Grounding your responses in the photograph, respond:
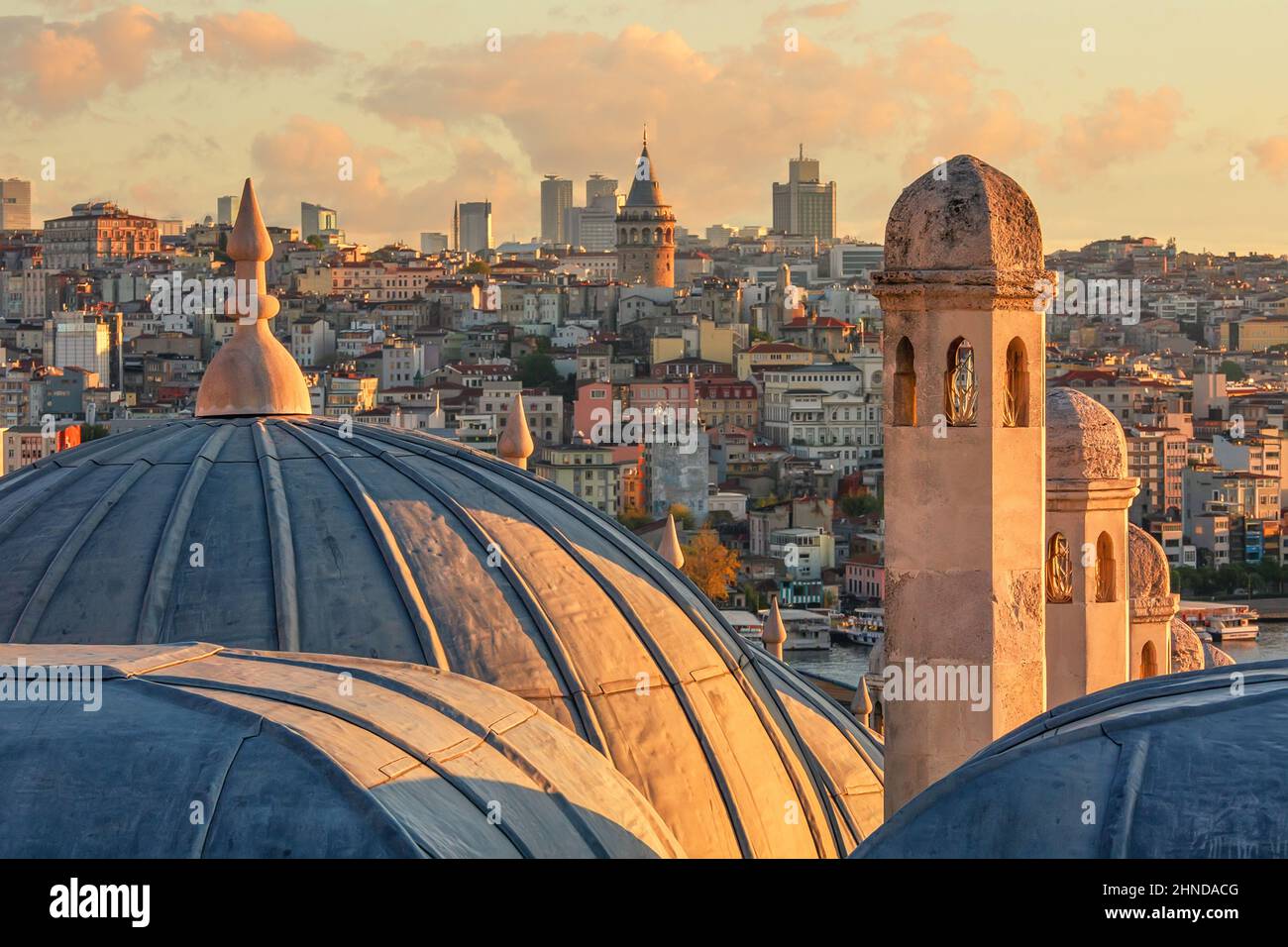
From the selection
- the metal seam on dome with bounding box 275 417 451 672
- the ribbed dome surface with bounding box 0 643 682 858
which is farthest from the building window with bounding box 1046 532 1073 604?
the ribbed dome surface with bounding box 0 643 682 858

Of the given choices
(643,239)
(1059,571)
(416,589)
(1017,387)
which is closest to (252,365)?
(416,589)

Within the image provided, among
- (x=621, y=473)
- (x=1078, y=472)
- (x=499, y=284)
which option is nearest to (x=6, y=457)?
(x=621, y=473)

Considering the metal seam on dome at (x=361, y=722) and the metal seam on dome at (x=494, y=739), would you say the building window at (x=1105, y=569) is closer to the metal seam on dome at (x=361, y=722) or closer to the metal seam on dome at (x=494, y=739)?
the metal seam on dome at (x=494, y=739)

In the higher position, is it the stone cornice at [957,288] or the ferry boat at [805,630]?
the stone cornice at [957,288]

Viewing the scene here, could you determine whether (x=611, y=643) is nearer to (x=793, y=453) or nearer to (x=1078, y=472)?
(x=1078, y=472)

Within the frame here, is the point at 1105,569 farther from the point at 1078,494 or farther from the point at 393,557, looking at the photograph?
the point at 393,557

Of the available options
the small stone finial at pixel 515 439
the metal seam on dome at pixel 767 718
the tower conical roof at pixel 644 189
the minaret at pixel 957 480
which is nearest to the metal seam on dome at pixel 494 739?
the minaret at pixel 957 480
